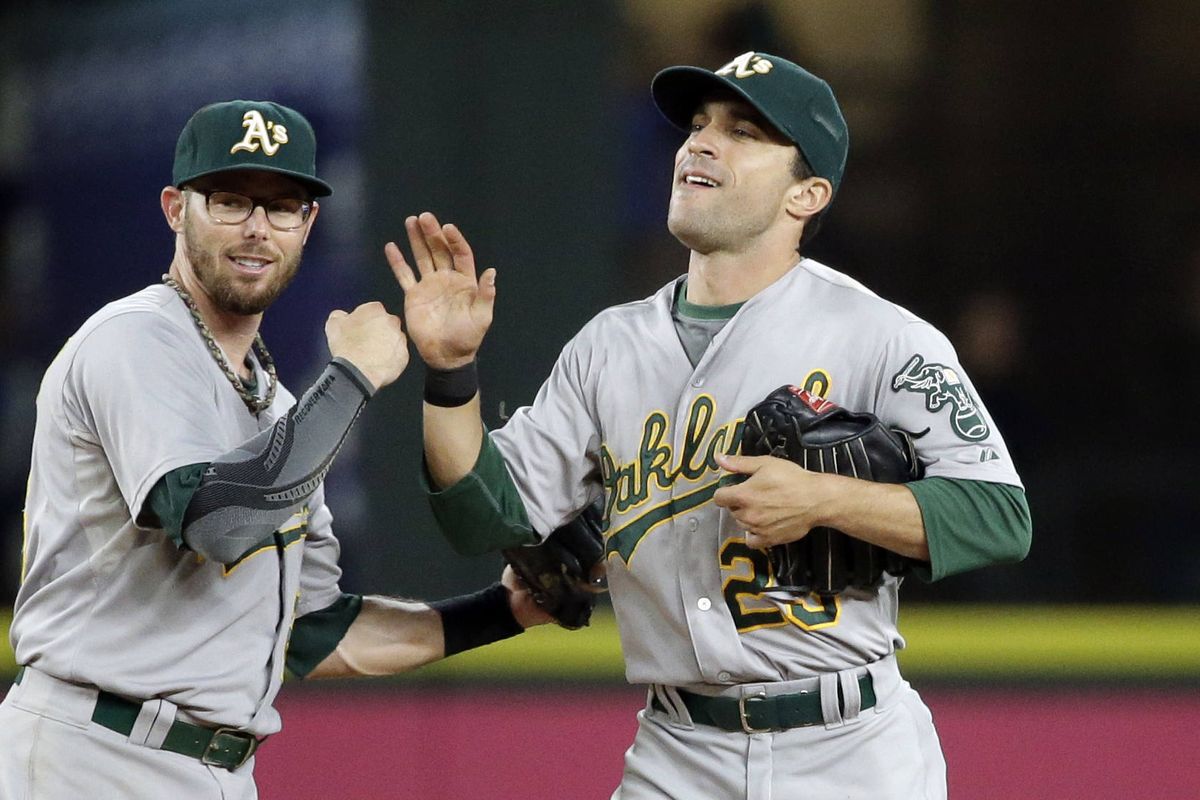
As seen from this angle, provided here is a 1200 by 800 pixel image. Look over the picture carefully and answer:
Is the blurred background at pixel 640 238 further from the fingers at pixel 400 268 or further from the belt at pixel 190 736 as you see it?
the fingers at pixel 400 268

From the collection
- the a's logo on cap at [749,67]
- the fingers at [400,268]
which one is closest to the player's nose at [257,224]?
the fingers at [400,268]

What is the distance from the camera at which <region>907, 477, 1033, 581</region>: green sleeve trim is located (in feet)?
8.01

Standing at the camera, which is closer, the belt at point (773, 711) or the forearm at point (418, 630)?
the belt at point (773, 711)

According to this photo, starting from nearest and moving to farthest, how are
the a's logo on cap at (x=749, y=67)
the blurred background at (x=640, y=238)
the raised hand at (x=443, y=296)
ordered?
the raised hand at (x=443, y=296)
the a's logo on cap at (x=749, y=67)
the blurred background at (x=640, y=238)

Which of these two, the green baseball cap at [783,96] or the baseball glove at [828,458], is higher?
the green baseball cap at [783,96]

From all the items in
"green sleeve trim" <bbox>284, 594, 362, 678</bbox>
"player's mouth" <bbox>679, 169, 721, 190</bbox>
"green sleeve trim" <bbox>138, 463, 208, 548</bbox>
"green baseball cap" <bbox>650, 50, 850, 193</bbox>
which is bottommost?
"green sleeve trim" <bbox>284, 594, 362, 678</bbox>

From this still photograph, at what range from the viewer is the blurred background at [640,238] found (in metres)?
4.71

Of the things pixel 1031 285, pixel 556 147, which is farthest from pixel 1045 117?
pixel 556 147

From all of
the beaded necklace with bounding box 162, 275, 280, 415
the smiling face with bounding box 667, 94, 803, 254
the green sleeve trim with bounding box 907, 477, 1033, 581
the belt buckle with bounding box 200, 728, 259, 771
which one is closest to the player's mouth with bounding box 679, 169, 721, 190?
the smiling face with bounding box 667, 94, 803, 254

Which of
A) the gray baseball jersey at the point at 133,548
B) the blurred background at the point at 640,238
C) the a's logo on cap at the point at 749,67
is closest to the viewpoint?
the gray baseball jersey at the point at 133,548

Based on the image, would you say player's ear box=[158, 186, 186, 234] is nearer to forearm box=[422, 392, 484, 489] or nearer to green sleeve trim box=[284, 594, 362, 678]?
forearm box=[422, 392, 484, 489]

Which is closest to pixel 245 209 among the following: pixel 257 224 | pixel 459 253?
pixel 257 224

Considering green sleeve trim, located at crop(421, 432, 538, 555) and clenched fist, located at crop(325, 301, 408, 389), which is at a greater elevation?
clenched fist, located at crop(325, 301, 408, 389)

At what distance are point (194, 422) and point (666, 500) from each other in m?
0.73
